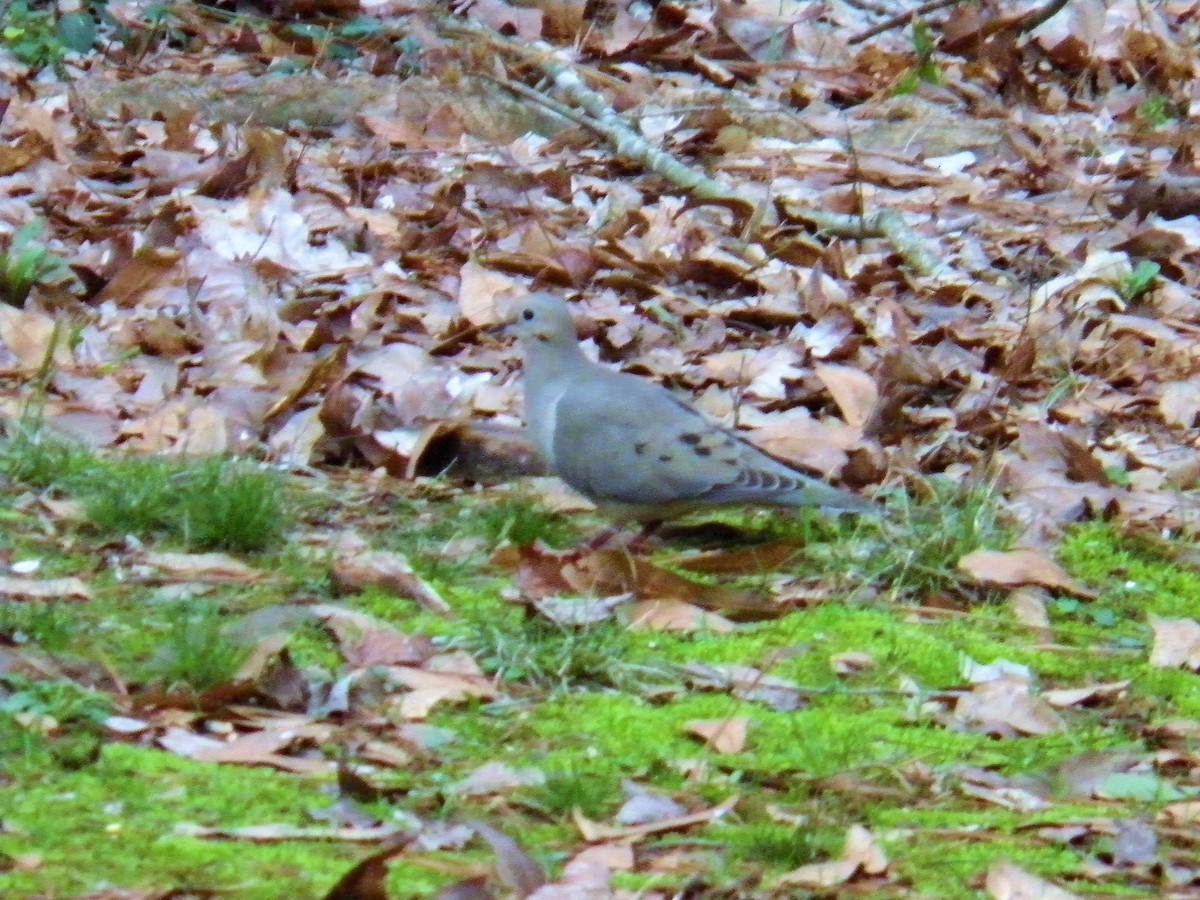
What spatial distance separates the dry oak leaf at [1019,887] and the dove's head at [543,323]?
2700mm

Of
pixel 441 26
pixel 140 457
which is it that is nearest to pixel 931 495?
pixel 140 457

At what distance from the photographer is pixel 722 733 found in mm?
3379

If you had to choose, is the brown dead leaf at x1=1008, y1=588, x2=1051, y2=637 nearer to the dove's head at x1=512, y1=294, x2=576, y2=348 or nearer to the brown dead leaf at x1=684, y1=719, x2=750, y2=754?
the brown dead leaf at x1=684, y1=719, x2=750, y2=754

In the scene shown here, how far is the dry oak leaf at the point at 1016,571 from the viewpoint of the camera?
4414 mm

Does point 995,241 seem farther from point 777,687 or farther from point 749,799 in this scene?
point 749,799

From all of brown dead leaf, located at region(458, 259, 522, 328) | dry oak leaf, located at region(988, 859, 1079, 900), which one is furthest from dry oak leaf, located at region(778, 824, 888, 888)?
brown dead leaf, located at region(458, 259, 522, 328)

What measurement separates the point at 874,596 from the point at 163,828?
2.03m

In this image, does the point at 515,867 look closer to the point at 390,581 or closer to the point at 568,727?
the point at 568,727

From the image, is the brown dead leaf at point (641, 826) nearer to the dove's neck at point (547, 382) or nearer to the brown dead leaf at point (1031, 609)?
the brown dead leaf at point (1031, 609)

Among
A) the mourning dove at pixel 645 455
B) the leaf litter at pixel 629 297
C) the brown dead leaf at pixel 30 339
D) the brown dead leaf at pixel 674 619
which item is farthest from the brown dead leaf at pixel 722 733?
the brown dead leaf at pixel 30 339

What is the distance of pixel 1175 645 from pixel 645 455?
1342 millimetres

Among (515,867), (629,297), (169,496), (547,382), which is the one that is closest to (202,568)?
(169,496)

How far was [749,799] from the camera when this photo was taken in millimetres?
3096

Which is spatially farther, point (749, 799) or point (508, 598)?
point (508, 598)
